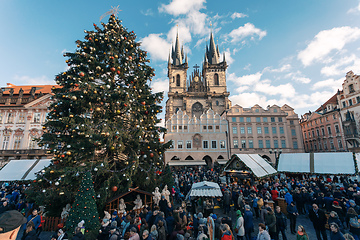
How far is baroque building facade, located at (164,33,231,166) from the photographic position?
37.0m

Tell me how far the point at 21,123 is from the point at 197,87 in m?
42.8

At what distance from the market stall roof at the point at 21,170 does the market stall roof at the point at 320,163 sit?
23.4 m

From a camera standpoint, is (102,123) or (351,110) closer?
(102,123)

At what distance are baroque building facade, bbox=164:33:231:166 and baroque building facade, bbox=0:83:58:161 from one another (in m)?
22.3

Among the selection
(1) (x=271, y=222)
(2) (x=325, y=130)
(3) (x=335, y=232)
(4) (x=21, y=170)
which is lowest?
(1) (x=271, y=222)

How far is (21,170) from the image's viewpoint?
52.0ft

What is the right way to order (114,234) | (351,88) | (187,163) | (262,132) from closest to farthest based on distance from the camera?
1. (114,234)
2. (187,163)
3. (351,88)
4. (262,132)

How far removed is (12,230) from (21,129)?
37.9m

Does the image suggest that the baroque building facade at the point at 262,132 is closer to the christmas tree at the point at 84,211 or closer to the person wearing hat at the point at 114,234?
the christmas tree at the point at 84,211

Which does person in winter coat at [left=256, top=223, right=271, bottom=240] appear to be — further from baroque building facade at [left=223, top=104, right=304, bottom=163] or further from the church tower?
the church tower

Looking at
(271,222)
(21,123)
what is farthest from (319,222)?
(21,123)

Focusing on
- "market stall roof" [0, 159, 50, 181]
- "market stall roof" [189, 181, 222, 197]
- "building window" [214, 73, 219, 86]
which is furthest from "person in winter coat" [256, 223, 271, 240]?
"building window" [214, 73, 219, 86]

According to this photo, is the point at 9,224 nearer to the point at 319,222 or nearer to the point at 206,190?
the point at 206,190

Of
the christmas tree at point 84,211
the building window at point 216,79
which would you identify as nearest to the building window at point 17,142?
the christmas tree at point 84,211
